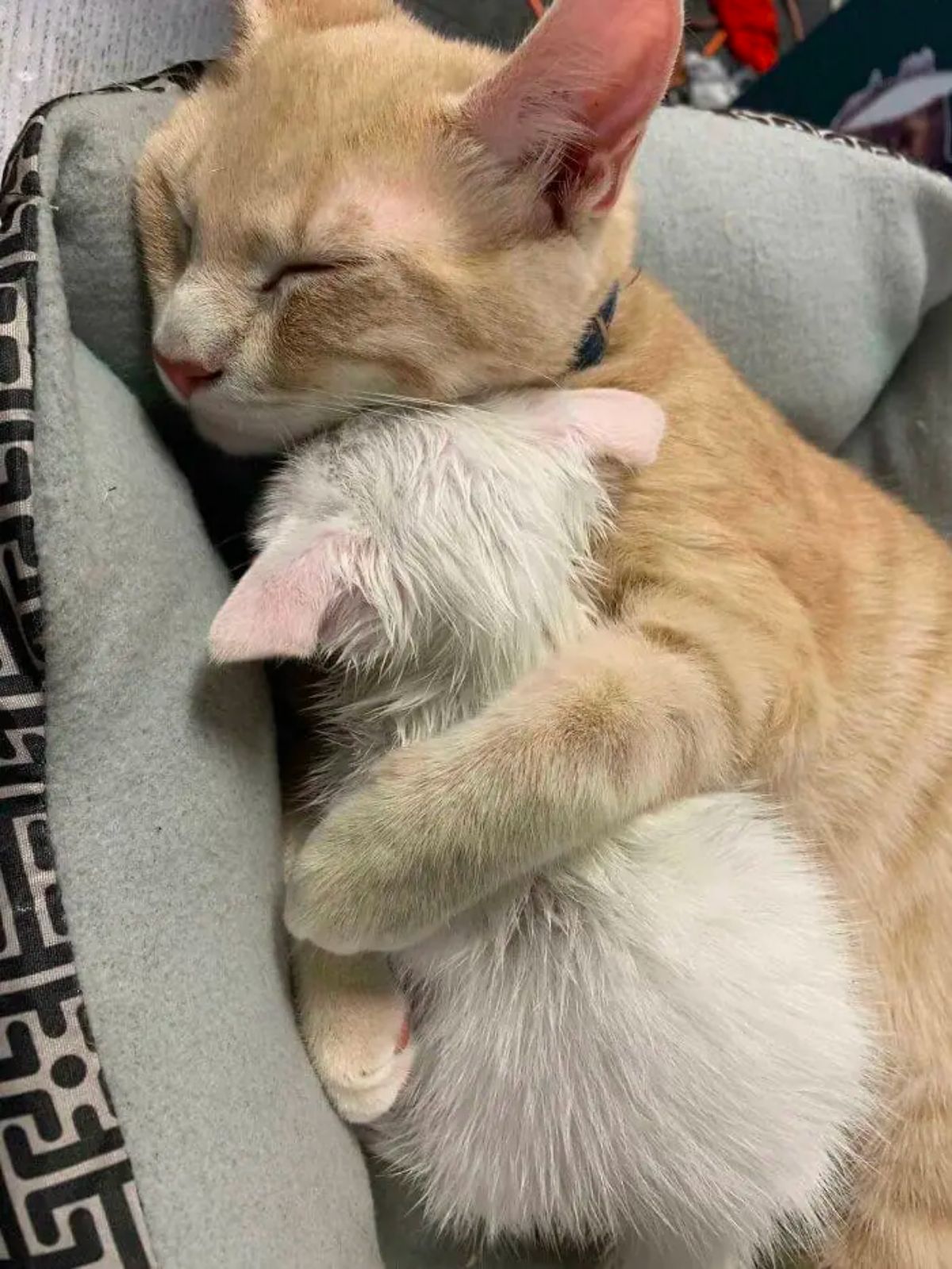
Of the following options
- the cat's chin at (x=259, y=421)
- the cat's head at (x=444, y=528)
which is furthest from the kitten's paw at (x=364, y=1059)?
the cat's chin at (x=259, y=421)

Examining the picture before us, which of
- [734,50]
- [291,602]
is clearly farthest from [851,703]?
[734,50]

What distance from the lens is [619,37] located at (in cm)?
73

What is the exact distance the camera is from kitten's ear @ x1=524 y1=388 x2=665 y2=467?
84 centimetres

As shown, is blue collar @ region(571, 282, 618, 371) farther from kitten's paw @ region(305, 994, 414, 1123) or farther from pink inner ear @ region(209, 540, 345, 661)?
kitten's paw @ region(305, 994, 414, 1123)

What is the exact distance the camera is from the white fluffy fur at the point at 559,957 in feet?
2.60

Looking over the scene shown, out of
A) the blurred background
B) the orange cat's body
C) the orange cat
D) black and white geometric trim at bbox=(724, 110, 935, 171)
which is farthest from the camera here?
black and white geometric trim at bbox=(724, 110, 935, 171)

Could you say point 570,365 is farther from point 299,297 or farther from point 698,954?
point 698,954

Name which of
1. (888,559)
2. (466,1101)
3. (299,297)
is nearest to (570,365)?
(299,297)

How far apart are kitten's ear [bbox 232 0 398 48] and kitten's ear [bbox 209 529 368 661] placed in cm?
50

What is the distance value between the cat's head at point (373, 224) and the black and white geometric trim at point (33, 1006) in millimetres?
167

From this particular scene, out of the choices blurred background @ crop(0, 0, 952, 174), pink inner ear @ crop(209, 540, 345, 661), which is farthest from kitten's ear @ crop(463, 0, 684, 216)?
blurred background @ crop(0, 0, 952, 174)

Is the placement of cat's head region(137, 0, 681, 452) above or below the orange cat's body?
above

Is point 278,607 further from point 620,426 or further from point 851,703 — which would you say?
point 851,703

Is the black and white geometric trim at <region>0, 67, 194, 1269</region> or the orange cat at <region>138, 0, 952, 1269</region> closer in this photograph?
the black and white geometric trim at <region>0, 67, 194, 1269</region>
